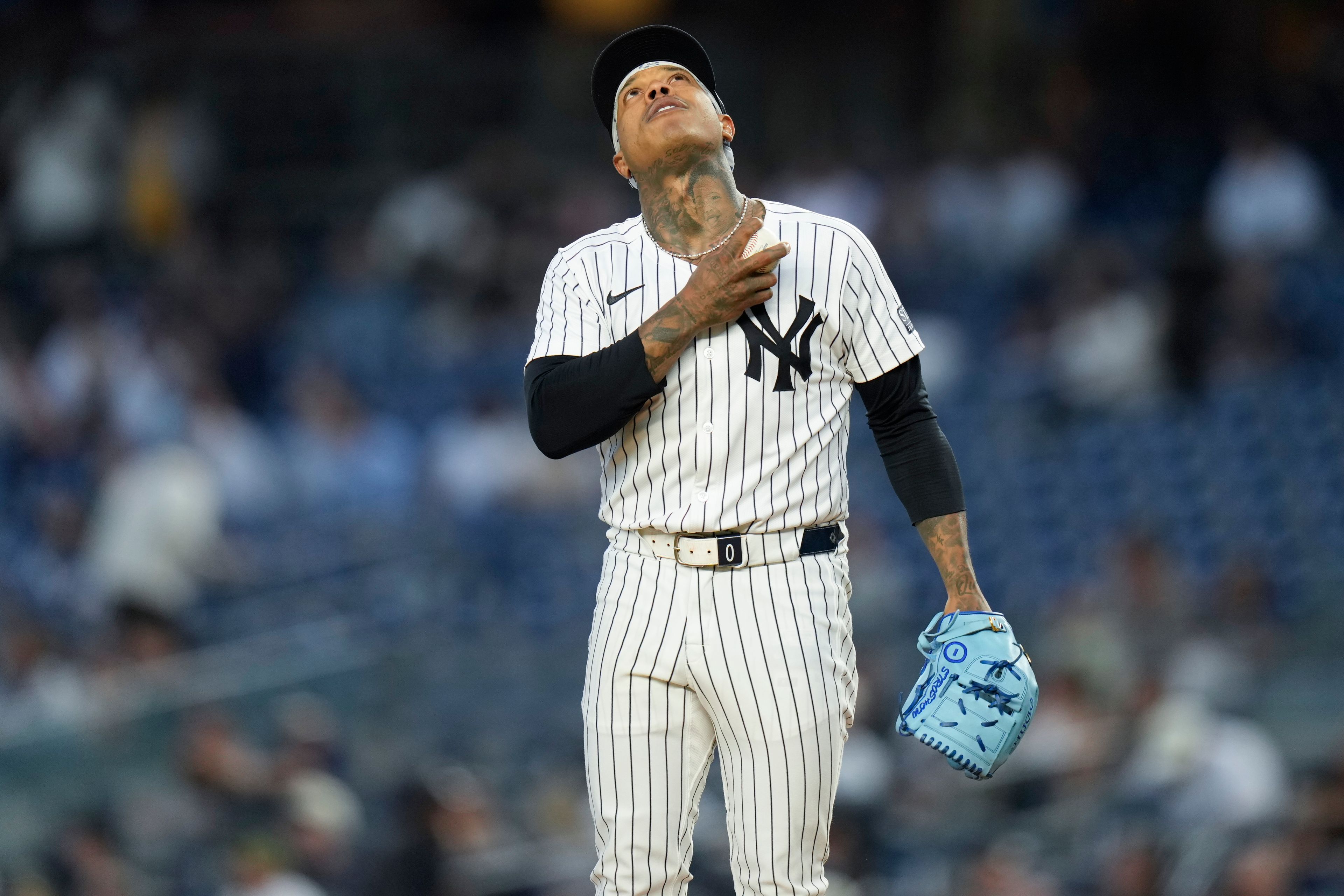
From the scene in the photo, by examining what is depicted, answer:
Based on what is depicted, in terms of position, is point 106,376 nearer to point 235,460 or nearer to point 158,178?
→ point 235,460

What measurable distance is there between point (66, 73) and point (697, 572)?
35.4 feet

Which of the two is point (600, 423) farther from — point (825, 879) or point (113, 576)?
point (113, 576)

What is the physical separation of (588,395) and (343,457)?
707 cm

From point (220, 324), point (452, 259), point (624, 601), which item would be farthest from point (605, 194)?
point (624, 601)

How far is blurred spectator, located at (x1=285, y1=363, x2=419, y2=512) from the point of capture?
31.2 ft

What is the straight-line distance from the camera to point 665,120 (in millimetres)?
2801

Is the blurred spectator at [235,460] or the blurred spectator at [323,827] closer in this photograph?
the blurred spectator at [323,827]

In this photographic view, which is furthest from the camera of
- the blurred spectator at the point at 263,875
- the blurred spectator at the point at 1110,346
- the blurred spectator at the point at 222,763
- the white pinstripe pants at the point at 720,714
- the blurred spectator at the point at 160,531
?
the blurred spectator at the point at 1110,346

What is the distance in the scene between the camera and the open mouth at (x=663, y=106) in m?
2.82

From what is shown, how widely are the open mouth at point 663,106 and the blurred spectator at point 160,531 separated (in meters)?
5.72

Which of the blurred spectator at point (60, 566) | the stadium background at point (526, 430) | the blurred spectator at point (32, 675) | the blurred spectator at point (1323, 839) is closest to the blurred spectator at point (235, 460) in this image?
the stadium background at point (526, 430)

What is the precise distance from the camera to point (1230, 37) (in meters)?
11.6

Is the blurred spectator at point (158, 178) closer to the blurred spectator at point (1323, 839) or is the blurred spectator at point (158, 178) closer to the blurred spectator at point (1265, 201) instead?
the blurred spectator at point (1265, 201)

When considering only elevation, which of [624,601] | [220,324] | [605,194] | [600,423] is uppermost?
[605,194]
